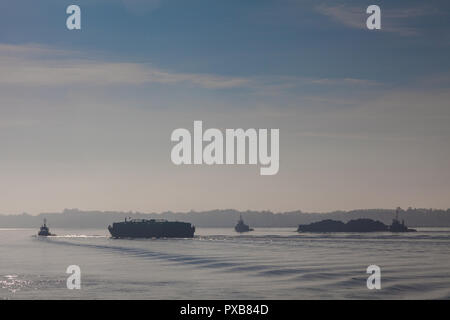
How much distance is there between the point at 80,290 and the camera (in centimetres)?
5612

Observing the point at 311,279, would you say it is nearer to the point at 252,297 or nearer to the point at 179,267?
the point at 252,297

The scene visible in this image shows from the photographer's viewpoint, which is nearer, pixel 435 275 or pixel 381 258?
pixel 435 275

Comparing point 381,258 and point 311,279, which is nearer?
point 311,279

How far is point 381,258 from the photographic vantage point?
96938 millimetres
